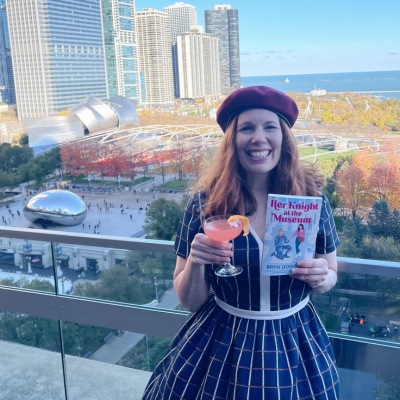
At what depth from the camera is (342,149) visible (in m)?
4.60

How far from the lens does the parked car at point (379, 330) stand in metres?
Answer: 1.37

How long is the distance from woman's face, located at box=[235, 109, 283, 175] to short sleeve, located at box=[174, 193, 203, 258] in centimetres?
15

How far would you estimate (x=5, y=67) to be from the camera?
836 centimetres

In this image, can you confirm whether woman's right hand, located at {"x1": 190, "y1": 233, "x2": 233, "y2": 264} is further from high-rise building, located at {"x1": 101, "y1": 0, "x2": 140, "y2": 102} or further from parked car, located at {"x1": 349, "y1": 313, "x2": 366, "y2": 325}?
high-rise building, located at {"x1": 101, "y1": 0, "x2": 140, "y2": 102}

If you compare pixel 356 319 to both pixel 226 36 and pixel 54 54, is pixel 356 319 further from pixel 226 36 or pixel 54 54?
pixel 54 54

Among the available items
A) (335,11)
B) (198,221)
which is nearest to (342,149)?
(335,11)

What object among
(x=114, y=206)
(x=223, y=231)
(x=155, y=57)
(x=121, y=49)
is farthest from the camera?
(x=121, y=49)

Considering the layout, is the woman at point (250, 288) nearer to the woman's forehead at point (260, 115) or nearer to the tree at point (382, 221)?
the woman's forehead at point (260, 115)

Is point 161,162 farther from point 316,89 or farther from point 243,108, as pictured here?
point 243,108

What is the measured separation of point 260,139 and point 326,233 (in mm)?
249

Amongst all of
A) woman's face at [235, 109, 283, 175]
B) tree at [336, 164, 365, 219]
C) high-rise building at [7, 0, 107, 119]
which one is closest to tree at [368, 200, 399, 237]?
tree at [336, 164, 365, 219]

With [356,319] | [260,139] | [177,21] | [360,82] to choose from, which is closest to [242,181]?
[260,139]

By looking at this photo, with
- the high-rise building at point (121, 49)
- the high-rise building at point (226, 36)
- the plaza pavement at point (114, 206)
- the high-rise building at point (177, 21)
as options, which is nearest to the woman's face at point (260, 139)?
the high-rise building at point (226, 36)

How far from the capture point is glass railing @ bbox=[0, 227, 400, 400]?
138 centimetres
